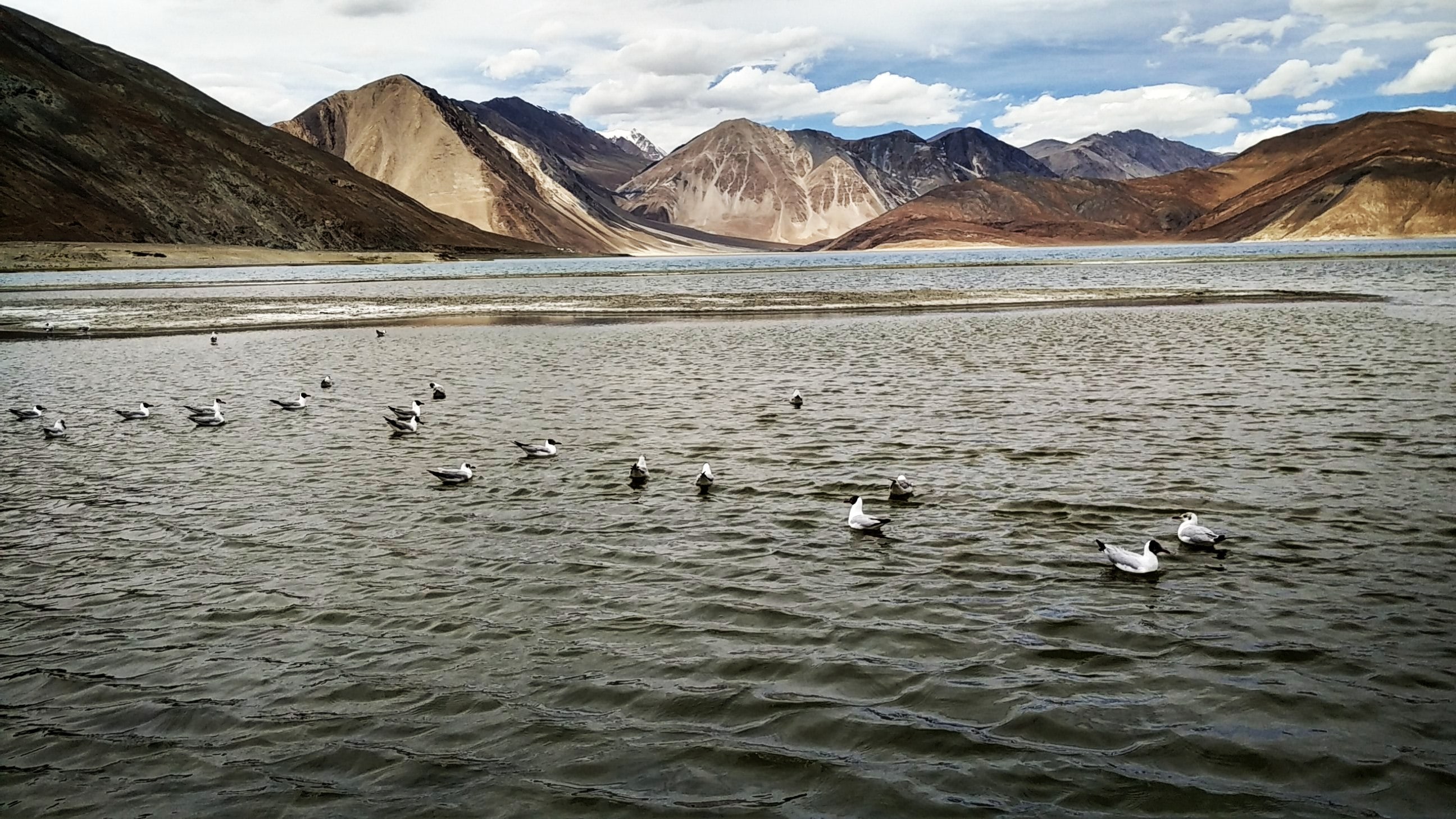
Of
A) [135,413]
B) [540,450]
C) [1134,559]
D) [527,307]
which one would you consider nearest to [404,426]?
[540,450]

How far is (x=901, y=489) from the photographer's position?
1536cm

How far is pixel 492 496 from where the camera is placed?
16766 mm

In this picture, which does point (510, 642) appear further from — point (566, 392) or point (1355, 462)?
point (566, 392)

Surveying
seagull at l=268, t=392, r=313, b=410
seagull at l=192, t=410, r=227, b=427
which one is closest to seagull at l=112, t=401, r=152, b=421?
seagull at l=192, t=410, r=227, b=427

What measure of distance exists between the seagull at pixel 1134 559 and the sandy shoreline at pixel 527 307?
44.8 meters

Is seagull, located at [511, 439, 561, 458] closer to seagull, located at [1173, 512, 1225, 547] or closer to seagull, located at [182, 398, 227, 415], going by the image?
seagull, located at [182, 398, 227, 415]

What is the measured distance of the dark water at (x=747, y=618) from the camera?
7.53 m

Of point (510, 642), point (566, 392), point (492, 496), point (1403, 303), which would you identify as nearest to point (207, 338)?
point (566, 392)

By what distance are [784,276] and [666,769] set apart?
373 feet

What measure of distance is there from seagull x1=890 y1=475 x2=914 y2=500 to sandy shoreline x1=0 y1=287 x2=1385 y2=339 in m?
40.6

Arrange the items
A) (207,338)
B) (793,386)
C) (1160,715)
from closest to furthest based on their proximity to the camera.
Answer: (1160,715), (793,386), (207,338)

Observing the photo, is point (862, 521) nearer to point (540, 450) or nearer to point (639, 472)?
point (639, 472)

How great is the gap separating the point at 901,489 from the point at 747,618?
5366 mm

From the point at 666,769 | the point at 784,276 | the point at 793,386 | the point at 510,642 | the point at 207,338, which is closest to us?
the point at 666,769
